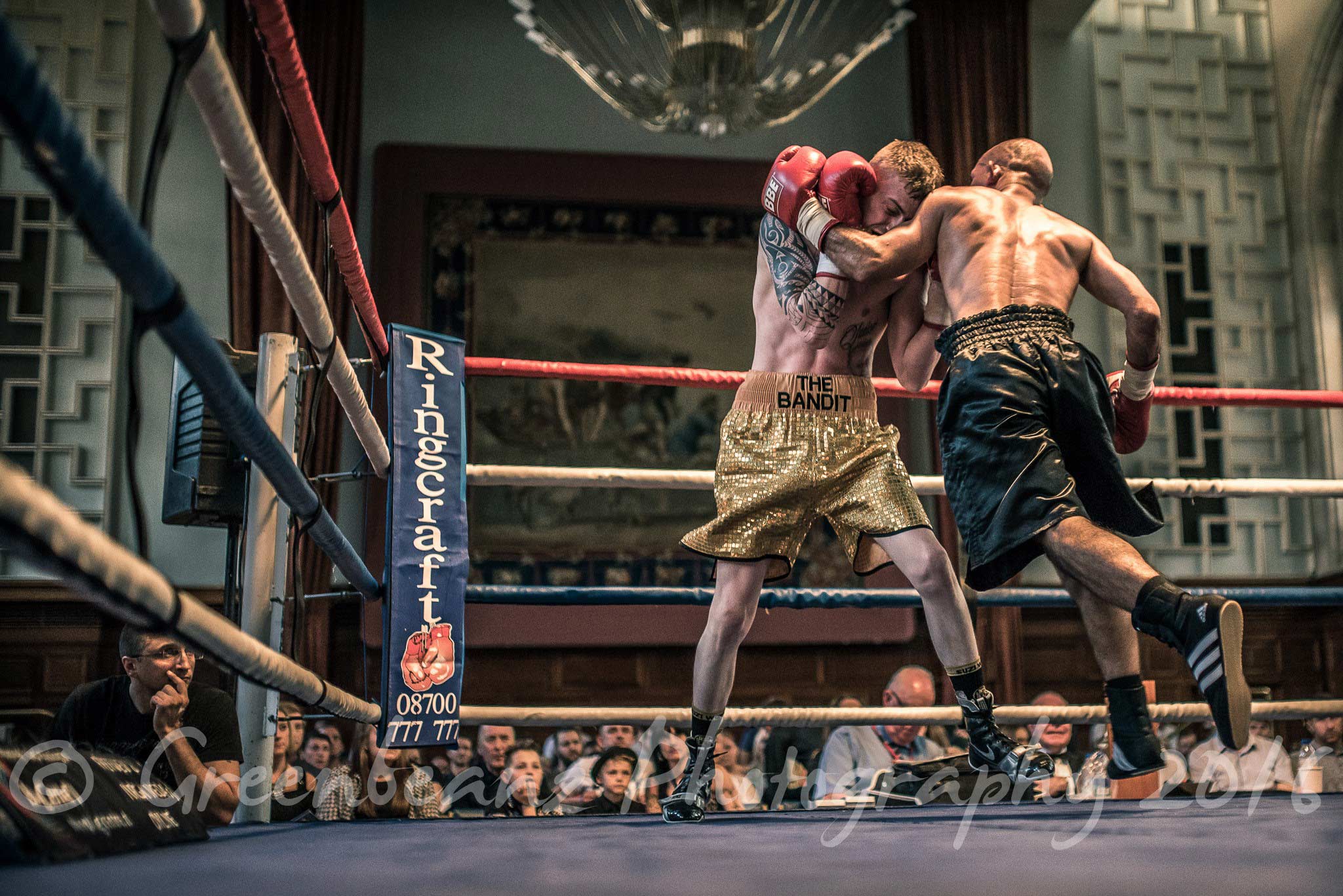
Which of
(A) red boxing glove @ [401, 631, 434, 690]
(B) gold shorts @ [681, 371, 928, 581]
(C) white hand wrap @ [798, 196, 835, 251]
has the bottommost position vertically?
(A) red boxing glove @ [401, 631, 434, 690]

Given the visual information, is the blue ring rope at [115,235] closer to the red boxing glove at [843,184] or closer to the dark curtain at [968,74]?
the red boxing glove at [843,184]

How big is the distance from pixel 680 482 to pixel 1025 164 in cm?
80

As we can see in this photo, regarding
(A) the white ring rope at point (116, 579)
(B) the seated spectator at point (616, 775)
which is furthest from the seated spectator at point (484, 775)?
(A) the white ring rope at point (116, 579)

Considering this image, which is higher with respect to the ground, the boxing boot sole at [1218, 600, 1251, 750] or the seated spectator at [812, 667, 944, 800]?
the boxing boot sole at [1218, 600, 1251, 750]

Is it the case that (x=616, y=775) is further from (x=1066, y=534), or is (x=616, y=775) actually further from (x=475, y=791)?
(x=1066, y=534)

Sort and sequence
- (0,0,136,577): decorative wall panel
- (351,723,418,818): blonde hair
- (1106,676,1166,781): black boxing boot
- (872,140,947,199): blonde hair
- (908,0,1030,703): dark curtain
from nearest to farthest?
(1106,676,1166,781): black boxing boot → (872,140,947,199): blonde hair → (351,723,418,818): blonde hair → (0,0,136,577): decorative wall panel → (908,0,1030,703): dark curtain

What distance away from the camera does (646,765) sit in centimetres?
313

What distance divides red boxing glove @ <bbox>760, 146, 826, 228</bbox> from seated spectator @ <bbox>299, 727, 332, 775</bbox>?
2.51 metres

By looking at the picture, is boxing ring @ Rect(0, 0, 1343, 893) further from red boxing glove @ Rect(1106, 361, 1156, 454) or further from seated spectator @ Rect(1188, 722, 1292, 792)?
seated spectator @ Rect(1188, 722, 1292, 792)

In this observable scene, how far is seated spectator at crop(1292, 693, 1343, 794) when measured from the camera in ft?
11.2

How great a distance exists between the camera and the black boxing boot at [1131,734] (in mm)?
1476

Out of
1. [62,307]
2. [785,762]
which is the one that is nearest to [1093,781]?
[785,762]

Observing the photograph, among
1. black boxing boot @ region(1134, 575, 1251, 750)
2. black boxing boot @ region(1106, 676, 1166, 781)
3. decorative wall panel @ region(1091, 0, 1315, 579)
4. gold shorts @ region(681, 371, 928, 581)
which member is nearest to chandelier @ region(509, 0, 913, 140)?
decorative wall panel @ region(1091, 0, 1315, 579)

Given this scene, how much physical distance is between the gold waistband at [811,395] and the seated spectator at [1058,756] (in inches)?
43.1
